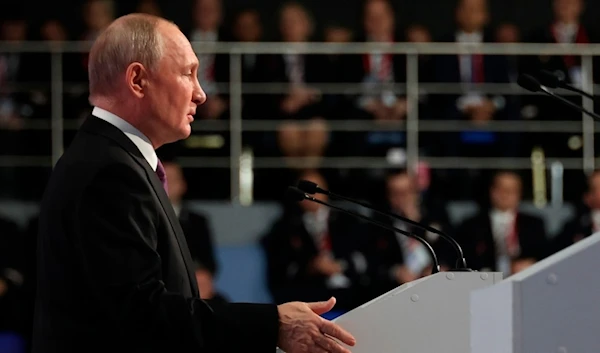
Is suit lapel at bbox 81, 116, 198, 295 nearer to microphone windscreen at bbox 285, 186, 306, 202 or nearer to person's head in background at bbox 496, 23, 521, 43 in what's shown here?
microphone windscreen at bbox 285, 186, 306, 202

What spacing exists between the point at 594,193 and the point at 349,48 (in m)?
1.80

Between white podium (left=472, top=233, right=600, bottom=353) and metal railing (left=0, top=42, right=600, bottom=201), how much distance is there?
612 cm

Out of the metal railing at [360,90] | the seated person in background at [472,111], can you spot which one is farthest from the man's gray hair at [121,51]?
the seated person in background at [472,111]

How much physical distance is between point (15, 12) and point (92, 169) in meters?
8.49

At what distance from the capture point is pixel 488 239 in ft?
25.7

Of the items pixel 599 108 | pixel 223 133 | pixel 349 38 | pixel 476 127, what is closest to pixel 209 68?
pixel 223 133

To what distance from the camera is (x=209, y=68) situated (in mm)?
8562

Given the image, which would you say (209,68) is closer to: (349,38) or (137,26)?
(349,38)

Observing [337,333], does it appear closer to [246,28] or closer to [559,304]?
[559,304]

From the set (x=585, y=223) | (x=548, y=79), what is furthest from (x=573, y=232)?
(x=548, y=79)

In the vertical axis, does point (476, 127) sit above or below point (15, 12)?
below

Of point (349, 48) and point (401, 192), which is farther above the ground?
point (349, 48)

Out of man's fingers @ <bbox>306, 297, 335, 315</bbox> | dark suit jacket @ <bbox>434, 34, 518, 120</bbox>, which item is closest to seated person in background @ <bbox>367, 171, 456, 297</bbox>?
dark suit jacket @ <bbox>434, 34, 518, 120</bbox>

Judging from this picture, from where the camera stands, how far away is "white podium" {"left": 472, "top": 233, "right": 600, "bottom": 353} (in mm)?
2084
